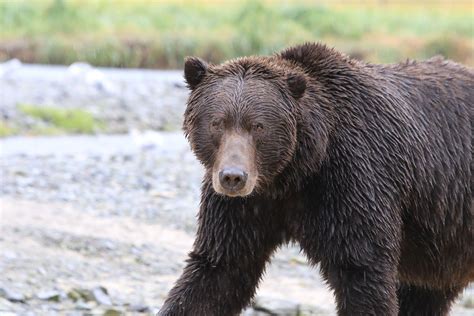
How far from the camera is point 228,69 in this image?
5.59 metres

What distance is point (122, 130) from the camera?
18.4 meters

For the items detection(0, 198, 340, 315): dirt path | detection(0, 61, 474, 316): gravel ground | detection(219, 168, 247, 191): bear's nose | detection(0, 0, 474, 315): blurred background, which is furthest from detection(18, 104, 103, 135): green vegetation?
detection(219, 168, 247, 191): bear's nose

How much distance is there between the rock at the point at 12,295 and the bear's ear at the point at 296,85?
124 inches

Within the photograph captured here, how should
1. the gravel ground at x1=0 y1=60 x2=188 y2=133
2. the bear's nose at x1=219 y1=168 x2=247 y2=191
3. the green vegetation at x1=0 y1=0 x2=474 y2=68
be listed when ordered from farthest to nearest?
the green vegetation at x1=0 y1=0 x2=474 y2=68 < the gravel ground at x1=0 y1=60 x2=188 y2=133 < the bear's nose at x1=219 y1=168 x2=247 y2=191

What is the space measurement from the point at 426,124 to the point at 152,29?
64.9 ft

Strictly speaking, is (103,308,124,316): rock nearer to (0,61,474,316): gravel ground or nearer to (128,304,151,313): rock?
(0,61,474,316): gravel ground

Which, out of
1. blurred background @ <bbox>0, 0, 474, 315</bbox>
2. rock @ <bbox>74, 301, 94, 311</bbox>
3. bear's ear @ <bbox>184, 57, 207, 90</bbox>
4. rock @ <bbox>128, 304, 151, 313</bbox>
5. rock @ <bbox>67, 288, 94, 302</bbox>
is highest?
bear's ear @ <bbox>184, 57, 207, 90</bbox>

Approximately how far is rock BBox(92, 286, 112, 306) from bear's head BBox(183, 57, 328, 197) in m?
2.68

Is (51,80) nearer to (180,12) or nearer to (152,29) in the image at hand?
(152,29)

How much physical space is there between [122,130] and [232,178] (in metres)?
13.4

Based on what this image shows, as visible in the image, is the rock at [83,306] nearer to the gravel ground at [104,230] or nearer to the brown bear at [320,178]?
the gravel ground at [104,230]

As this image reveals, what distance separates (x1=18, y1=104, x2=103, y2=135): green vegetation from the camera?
17.7 m

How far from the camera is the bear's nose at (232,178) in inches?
204

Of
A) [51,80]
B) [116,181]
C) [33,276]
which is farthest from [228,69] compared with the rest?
[51,80]
